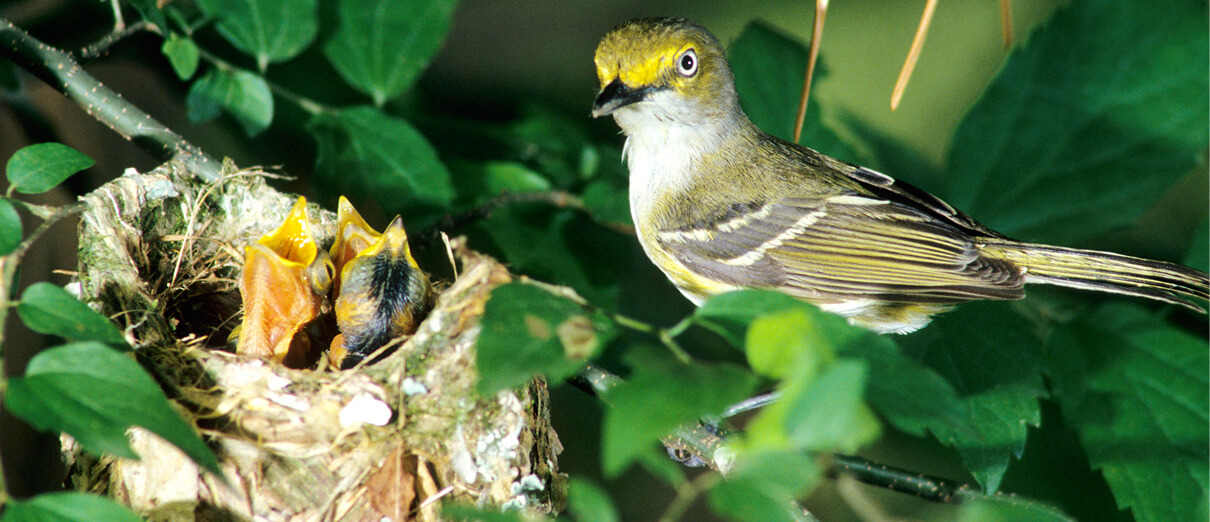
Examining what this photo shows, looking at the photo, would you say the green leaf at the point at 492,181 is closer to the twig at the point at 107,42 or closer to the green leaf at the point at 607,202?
the green leaf at the point at 607,202

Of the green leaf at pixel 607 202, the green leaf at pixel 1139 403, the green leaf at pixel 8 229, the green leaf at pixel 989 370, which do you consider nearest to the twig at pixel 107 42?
the green leaf at pixel 8 229

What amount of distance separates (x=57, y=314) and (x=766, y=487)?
92 centimetres

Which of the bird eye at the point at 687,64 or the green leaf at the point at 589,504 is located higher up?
the bird eye at the point at 687,64

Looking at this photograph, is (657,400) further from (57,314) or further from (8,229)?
(8,229)

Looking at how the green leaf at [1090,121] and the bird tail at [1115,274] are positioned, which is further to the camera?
the green leaf at [1090,121]

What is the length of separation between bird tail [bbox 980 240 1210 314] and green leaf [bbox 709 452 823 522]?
1399mm

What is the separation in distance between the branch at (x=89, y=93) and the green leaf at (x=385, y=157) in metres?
0.34

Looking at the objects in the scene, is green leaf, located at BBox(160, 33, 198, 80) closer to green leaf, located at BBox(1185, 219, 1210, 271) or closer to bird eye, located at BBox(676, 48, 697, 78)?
bird eye, located at BBox(676, 48, 697, 78)

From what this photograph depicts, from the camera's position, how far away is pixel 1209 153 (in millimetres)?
3113

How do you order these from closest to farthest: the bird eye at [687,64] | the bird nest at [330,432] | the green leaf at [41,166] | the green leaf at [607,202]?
the green leaf at [41,166] → the bird nest at [330,432] → the bird eye at [687,64] → the green leaf at [607,202]

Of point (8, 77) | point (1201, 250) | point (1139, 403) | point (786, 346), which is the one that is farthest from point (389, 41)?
point (1201, 250)

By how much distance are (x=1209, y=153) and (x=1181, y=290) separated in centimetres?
180

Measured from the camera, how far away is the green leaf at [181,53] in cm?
188

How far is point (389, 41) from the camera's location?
6.98 ft
